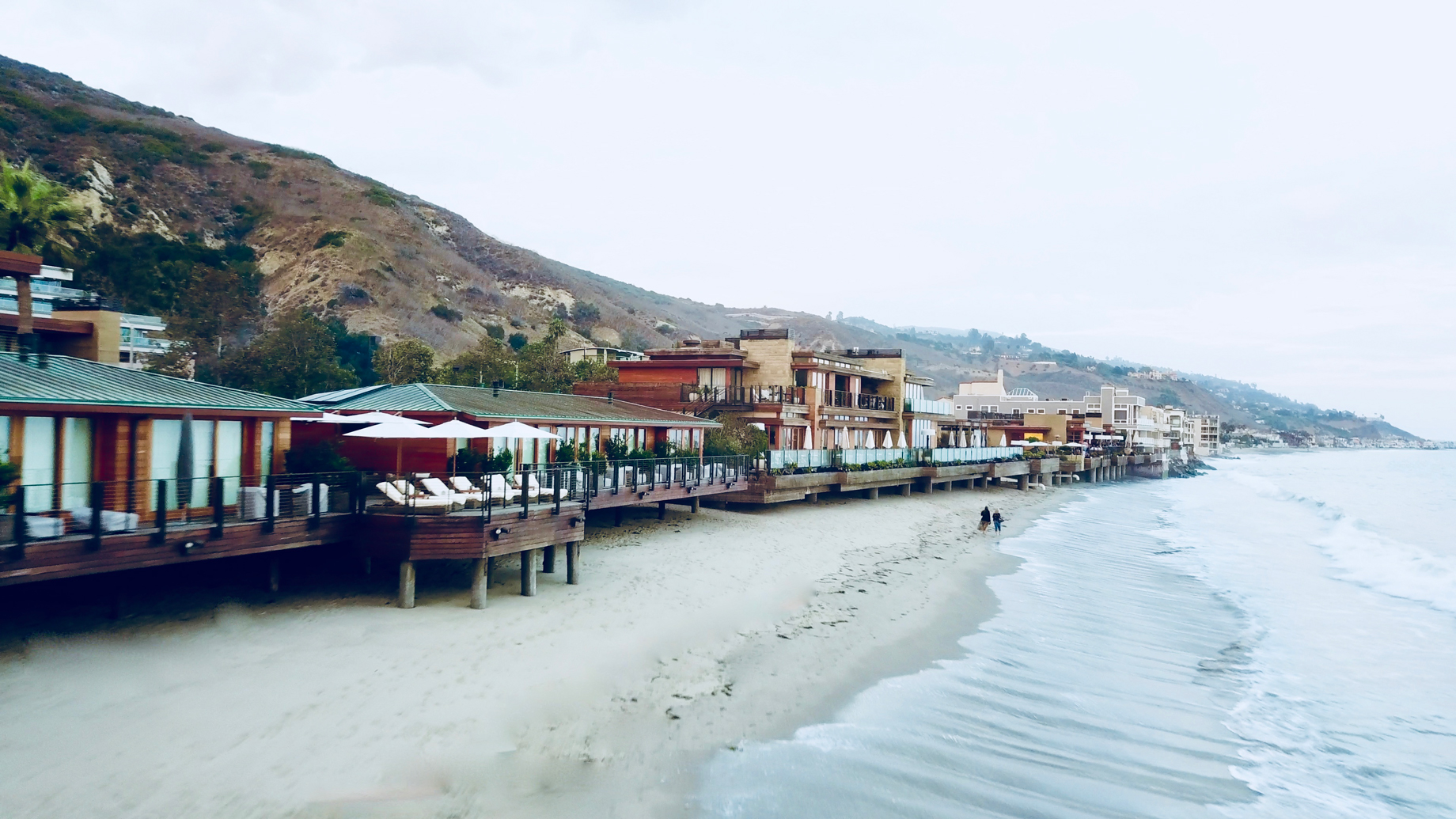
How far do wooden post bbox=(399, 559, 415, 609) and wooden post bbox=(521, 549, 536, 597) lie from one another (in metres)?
2.18

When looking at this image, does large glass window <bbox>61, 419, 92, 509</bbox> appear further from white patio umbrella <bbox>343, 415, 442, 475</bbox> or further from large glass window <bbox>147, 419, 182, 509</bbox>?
white patio umbrella <bbox>343, 415, 442, 475</bbox>

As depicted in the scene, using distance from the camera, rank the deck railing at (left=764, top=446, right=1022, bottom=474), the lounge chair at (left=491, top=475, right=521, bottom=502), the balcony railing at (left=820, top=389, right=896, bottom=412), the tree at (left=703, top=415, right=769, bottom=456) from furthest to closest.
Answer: the balcony railing at (left=820, top=389, right=896, bottom=412) → the deck railing at (left=764, top=446, right=1022, bottom=474) → the tree at (left=703, top=415, right=769, bottom=456) → the lounge chair at (left=491, top=475, right=521, bottom=502)

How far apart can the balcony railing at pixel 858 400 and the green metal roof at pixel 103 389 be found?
104 feet

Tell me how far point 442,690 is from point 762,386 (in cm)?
3197

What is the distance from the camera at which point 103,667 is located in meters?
10.9

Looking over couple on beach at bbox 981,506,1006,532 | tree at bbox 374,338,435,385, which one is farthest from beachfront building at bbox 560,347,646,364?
couple on beach at bbox 981,506,1006,532

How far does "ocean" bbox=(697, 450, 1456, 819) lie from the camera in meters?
9.64

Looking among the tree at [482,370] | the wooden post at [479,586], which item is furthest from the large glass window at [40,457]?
the tree at [482,370]

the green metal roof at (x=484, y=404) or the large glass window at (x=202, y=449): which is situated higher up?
the green metal roof at (x=484, y=404)

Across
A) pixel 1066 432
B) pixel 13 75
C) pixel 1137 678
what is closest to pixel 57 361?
pixel 1137 678

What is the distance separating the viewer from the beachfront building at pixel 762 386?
3988 cm

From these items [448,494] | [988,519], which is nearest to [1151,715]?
[448,494]

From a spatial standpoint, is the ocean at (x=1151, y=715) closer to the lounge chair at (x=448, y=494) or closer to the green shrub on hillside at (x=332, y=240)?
the lounge chair at (x=448, y=494)

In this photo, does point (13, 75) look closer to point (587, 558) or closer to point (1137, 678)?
point (587, 558)
